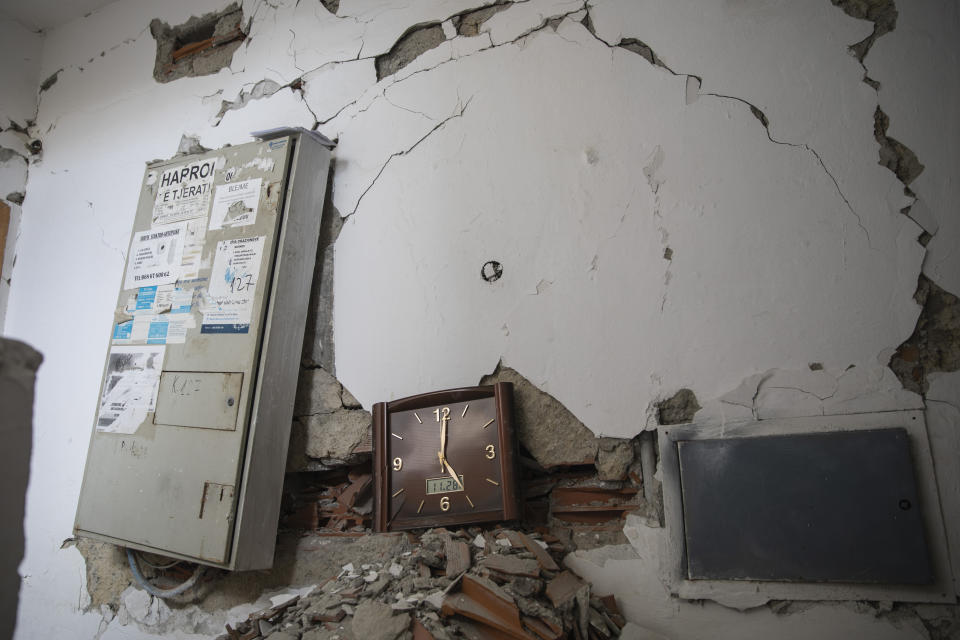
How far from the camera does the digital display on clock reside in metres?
1.62

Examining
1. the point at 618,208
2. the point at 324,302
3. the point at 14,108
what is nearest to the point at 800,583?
the point at 618,208

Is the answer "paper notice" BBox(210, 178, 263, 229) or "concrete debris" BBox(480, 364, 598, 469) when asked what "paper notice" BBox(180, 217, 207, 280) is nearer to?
"paper notice" BBox(210, 178, 263, 229)

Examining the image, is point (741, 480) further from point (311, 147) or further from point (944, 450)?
point (311, 147)

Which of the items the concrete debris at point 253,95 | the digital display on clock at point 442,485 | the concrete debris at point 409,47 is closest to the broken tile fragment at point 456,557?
the digital display on clock at point 442,485

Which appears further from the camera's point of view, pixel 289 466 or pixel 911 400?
pixel 289 466

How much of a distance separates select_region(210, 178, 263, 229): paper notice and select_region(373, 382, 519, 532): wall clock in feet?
2.64

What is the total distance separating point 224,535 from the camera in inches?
65.1

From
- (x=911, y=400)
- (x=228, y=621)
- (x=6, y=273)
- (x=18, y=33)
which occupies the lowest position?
(x=228, y=621)

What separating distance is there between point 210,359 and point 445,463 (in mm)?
846

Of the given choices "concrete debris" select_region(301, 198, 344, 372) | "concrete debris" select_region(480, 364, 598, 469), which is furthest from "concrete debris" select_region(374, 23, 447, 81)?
"concrete debris" select_region(480, 364, 598, 469)

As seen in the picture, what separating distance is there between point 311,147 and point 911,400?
1.91 metres

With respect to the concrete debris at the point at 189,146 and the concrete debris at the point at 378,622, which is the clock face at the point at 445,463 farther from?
the concrete debris at the point at 189,146

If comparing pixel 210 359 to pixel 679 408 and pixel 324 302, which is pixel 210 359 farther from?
pixel 679 408

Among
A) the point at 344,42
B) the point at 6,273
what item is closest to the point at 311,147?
the point at 344,42
